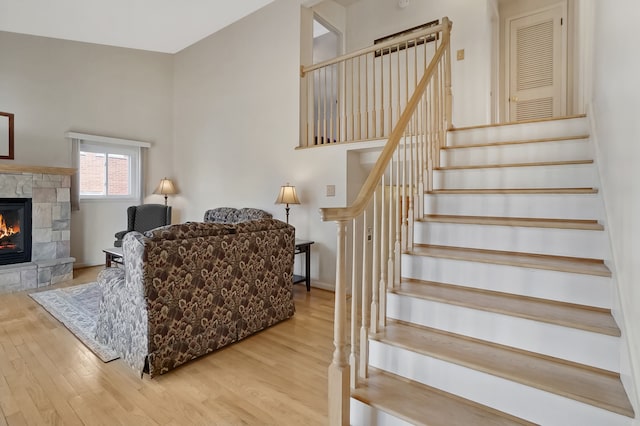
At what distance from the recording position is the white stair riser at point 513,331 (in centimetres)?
147

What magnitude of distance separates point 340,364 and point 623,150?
157 cm

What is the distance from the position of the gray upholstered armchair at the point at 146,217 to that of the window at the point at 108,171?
2.15 ft

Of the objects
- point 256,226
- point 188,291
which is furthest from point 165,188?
point 188,291

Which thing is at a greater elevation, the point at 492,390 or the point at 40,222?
the point at 40,222

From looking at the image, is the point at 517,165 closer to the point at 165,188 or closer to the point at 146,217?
the point at 146,217

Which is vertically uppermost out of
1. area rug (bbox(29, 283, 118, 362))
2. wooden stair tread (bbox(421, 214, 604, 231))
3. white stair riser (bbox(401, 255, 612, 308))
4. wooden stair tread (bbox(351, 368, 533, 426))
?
wooden stair tread (bbox(421, 214, 604, 231))

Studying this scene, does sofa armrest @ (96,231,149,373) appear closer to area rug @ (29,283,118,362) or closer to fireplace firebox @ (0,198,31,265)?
area rug @ (29,283,118,362)

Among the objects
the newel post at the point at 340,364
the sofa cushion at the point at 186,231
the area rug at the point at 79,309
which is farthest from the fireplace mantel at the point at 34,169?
the newel post at the point at 340,364

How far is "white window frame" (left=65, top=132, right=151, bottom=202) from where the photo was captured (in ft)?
17.5

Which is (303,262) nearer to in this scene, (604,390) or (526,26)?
(604,390)

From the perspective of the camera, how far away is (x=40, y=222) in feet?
14.8

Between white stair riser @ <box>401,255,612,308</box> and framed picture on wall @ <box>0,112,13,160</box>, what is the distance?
547cm

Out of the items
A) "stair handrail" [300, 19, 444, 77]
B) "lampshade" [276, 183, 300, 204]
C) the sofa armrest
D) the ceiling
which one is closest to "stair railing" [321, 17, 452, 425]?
"stair handrail" [300, 19, 444, 77]

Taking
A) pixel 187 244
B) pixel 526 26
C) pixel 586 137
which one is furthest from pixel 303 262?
pixel 526 26
